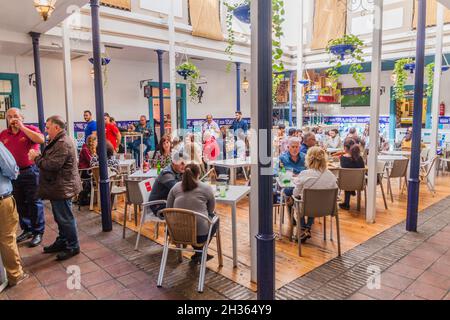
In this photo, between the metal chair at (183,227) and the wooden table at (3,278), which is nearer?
the metal chair at (183,227)

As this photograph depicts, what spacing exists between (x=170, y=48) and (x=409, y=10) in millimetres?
7510

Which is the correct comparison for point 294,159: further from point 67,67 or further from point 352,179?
point 67,67

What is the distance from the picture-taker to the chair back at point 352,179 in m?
5.00

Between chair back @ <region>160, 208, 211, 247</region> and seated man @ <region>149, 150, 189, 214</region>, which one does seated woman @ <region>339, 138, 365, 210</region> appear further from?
chair back @ <region>160, 208, 211, 247</region>

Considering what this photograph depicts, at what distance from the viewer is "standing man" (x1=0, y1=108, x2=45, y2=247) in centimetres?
377

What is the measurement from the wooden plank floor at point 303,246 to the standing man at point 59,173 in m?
1.10

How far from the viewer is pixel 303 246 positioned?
4.00 meters

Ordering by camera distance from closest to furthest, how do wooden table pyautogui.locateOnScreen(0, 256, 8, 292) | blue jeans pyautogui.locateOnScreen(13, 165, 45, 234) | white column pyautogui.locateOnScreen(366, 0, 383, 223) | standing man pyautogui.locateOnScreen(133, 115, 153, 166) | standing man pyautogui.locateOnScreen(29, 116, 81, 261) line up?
wooden table pyautogui.locateOnScreen(0, 256, 8, 292) → standing man pyautogui.locateOnScreen(29, 116, 81, 261) → blue jeans pyautogui.locateOnScreen(13, 165, 45, 234) → white column pyautogui.locateOnScreen(366, 0, 383, 223) → standing man pyautogui.locateOnScreen(133, 115, 153, 166)

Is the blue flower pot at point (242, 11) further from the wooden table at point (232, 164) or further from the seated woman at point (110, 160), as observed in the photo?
the seated woman at point (110, 160)

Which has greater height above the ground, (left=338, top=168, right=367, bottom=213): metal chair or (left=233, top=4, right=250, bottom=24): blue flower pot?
(left=233, top=4, right=250, bottom=24): blue flower pot

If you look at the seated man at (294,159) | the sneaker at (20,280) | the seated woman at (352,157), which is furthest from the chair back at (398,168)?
the sneaker at (20,280)

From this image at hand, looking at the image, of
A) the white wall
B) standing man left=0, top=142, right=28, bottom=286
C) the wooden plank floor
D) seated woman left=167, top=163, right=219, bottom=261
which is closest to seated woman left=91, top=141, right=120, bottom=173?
the wooden plank floor

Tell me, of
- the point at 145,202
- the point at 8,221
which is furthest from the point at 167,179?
the point at 8,221
